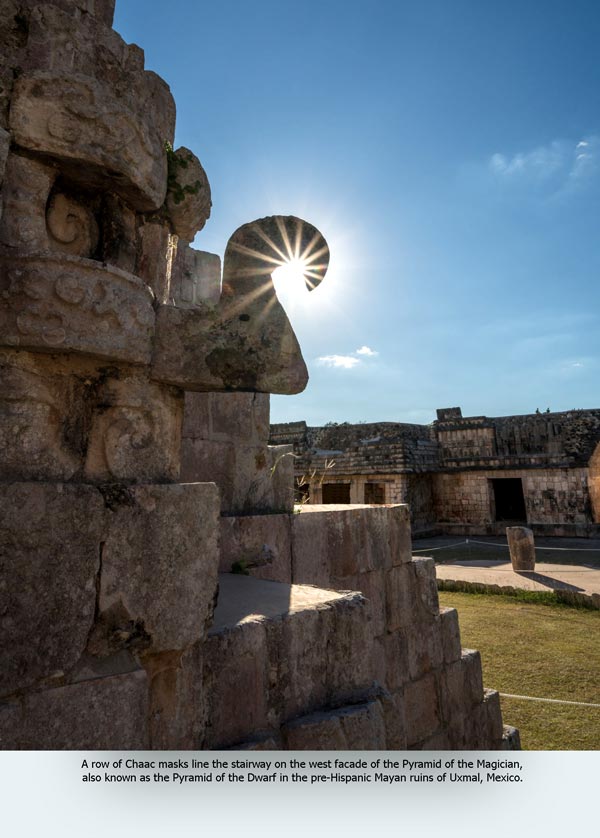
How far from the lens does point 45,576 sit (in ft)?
4.56

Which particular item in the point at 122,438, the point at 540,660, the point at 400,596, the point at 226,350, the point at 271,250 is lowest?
the point at 540,660

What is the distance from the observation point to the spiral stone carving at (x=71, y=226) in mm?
1774

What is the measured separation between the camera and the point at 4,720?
1.26 m

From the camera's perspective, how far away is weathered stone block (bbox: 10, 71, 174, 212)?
5.34 ft

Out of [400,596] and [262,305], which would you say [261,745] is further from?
[400,596]

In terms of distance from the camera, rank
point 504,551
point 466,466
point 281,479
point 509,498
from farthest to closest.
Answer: point 509,498 < point 466,466 < point 504,551 < point 281,479

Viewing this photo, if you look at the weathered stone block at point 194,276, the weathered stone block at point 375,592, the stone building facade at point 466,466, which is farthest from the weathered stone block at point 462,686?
the stone building facade at point 466,466

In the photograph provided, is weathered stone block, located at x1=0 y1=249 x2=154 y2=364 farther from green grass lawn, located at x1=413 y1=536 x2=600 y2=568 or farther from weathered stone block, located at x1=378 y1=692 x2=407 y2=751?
green grass lawn, located at x1=413 y1=536 x2=600 y2=568

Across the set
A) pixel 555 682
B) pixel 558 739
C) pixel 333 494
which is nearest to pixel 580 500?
pixel 333 494

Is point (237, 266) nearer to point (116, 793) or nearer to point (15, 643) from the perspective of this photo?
point (15, 643)

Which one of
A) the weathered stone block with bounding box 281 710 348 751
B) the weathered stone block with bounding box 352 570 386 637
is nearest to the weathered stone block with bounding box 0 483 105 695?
the weathered stone block with bounding box 281 710 348 751

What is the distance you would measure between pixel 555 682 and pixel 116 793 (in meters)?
5.19

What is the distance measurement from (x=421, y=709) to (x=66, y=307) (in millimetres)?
3478

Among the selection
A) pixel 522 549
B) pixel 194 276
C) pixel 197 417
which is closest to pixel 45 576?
pixel 197 417
